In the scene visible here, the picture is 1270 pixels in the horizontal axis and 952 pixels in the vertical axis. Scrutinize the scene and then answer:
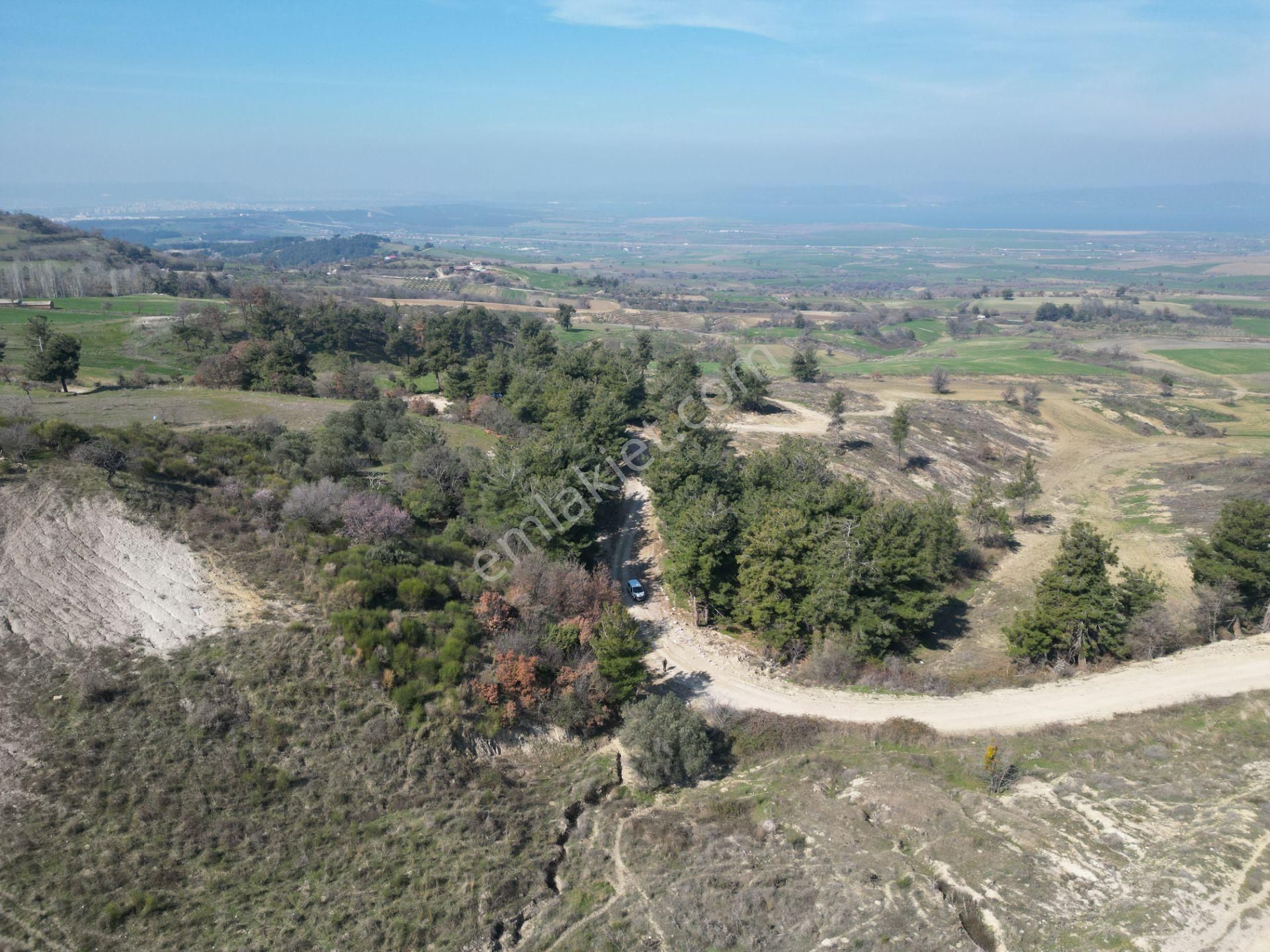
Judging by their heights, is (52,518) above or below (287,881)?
above

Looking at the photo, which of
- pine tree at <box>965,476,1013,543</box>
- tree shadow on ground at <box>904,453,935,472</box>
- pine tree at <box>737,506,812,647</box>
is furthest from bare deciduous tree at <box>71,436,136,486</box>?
tree shadow on ground at <box>904,453,935,472</box>

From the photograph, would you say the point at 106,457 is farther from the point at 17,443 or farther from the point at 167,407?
the point at 167,407

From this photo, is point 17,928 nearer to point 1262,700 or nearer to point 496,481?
point 496,481

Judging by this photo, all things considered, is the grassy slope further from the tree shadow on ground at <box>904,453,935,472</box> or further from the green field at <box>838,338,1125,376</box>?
the green field at <box>838,338,1125,376</box>

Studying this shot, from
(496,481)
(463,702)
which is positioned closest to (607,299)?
(496,481)

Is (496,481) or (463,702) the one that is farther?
(496,481)

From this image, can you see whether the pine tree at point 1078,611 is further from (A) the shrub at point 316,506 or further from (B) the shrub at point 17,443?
(B) the shrub at point 17,443
